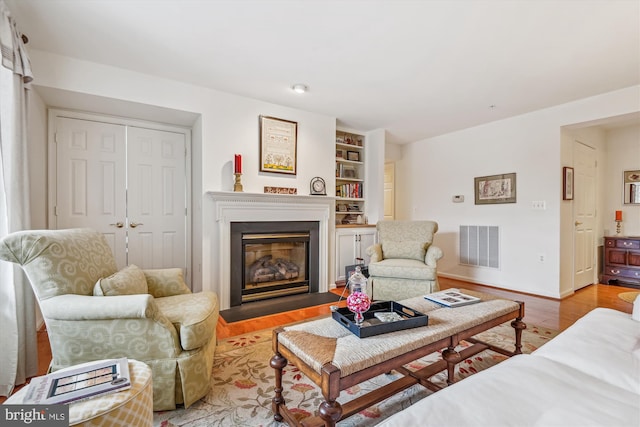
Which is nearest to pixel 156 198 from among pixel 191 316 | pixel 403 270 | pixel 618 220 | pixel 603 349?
pixel 191 316

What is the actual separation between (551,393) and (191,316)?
5.45 ft

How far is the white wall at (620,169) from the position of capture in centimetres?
438

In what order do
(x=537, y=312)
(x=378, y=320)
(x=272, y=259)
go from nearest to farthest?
1. (x=378, y=320)
2. (x=537, y=312)
3. (x=272, y=259)

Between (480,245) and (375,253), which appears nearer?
(375,253)

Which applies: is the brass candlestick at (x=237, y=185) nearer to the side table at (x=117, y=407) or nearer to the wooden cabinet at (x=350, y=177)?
the wooden cabinet at (x=350, y=177)

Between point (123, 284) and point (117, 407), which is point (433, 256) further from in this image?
point (117, 407)

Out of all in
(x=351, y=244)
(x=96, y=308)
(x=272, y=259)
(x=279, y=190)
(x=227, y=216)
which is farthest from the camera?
(x=351, y=244)

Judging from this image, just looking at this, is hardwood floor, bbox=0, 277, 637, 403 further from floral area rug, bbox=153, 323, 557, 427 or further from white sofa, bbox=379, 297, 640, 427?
white sofa, bbox=379, 297, 640, 427

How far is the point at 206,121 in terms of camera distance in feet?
10.5

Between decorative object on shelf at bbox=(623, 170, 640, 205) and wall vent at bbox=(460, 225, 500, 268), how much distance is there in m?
2.20

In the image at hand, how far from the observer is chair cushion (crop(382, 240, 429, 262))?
142 inches

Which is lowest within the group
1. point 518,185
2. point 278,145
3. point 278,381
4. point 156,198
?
point 278,381

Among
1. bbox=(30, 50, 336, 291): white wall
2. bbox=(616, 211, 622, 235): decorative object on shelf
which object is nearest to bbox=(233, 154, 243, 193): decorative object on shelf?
bbox=(30, 50, 336, 291): white wall

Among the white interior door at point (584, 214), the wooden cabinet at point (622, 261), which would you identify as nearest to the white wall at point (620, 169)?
the wooden cabinet at point (622, 261)
